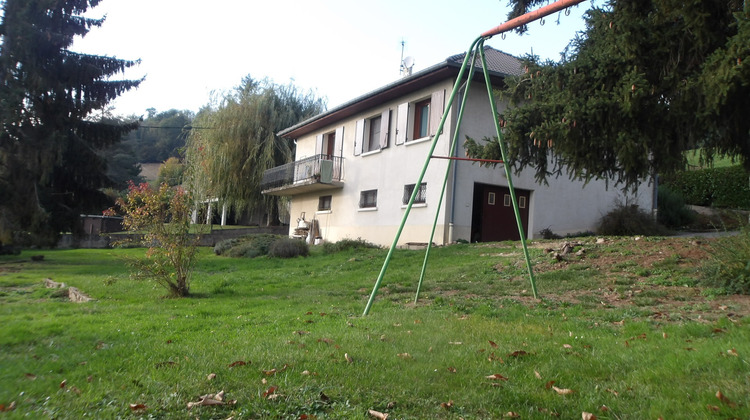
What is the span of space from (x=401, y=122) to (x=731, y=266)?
13541 mm

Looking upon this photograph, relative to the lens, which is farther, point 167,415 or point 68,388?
point 68,388

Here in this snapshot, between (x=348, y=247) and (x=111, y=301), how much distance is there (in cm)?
982

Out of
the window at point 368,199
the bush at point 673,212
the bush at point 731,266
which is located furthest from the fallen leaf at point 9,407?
the bush at point 673,212

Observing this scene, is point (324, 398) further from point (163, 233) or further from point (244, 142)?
point (244, 142)

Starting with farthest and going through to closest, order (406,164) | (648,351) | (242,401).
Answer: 1. (406,164)
2. (648,351)
3. (242,401)

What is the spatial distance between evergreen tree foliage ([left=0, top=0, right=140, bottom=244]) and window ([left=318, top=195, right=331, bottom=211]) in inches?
348

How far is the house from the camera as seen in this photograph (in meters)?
17.0

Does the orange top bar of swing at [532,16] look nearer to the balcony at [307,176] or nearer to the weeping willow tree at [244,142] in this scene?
the balcony at [307,176]

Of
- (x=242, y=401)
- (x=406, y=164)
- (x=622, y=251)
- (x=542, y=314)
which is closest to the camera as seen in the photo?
(x=242, y=401)

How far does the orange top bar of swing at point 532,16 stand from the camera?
5.93m

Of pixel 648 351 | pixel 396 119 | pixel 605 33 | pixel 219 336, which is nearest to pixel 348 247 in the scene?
pixel 396 119

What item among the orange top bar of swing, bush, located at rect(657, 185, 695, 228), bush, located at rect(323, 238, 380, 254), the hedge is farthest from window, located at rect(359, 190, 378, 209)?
the orange top bar of swing

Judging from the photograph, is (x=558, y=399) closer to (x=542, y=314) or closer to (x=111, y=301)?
(x=542, y=314)

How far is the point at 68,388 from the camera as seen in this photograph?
3580 mm
